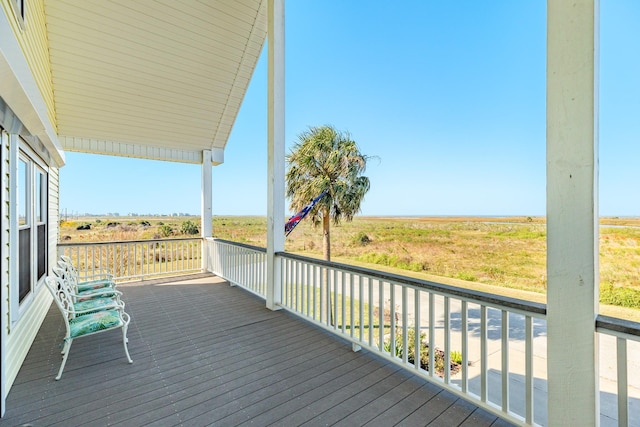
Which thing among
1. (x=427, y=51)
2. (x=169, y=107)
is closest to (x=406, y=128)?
(x=427, y=51)

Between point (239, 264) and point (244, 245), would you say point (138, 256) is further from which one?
point (244, 245)

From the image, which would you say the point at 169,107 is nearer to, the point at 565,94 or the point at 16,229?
the point at 16,229

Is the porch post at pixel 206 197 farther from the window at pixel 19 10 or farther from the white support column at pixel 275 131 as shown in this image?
the window at pixel 19 10

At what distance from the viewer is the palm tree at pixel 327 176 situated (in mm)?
6191

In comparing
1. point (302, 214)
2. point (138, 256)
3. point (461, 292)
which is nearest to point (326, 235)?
point (302, 214)

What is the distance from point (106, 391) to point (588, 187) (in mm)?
3403

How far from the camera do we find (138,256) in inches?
247

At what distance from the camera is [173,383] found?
2.32 meters

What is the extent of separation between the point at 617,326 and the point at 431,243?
7.89 m

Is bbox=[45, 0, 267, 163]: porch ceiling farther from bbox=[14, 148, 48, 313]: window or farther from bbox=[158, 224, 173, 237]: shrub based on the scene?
bbox=[158, 224, 173, 237]: shrub

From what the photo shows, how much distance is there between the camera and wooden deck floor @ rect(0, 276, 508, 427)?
1.92 metres

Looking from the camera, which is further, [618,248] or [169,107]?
[169,107]

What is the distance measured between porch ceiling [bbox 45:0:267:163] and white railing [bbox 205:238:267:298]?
2302 millimetres

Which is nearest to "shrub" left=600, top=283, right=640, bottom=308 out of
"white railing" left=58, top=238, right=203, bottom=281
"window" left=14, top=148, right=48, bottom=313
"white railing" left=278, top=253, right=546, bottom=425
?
"white railing" left=278, top=253, right=546, bottom=425
